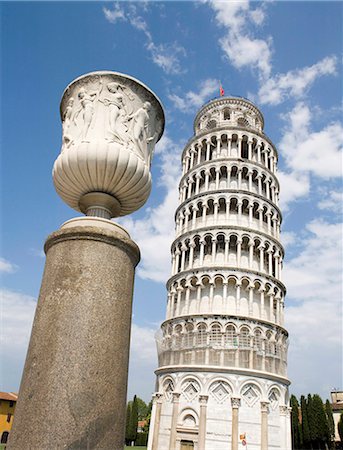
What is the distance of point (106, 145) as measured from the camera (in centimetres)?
393

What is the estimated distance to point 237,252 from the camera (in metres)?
29.1

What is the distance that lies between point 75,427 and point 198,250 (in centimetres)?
2777

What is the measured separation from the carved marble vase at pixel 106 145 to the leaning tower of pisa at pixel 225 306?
22.6 m

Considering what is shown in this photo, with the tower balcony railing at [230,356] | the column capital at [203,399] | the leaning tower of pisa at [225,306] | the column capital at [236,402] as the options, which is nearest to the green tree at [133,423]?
the leaning tower of pisa at [225,306]

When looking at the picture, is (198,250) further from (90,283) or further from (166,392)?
(90,283)

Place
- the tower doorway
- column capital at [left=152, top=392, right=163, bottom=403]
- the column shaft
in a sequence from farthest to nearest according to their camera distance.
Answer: column capital at [left=152, top=392, right=163, bottom=403], the tower doorway, the column shaft

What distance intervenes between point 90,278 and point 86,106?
1965 millimetres

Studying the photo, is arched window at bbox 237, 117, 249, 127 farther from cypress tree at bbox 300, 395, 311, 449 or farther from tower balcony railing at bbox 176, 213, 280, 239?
cypress tree at bbox 300, 395, 311, 449

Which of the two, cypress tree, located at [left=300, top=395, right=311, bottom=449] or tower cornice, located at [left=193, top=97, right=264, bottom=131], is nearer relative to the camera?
tower cornice, located at [left=193, top=97, right=264, bottom=131]

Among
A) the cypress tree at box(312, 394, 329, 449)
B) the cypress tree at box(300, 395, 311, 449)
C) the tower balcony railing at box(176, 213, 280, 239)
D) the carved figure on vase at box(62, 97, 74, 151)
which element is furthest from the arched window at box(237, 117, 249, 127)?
the carved figure on vase at box(62, 97, 74, 151)

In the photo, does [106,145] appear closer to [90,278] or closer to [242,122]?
[90,278]

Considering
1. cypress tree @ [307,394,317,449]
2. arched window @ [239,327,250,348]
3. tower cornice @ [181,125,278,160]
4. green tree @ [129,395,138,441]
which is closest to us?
arched window @ [239,327,250,348]

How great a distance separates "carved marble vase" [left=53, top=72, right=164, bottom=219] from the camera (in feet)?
12.9

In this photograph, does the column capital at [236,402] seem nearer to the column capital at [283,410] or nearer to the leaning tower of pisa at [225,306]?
the leaning tower of pisa at [225,306]
